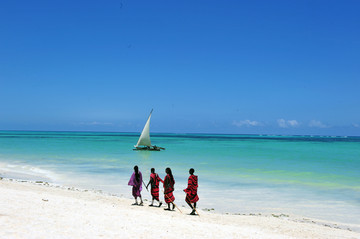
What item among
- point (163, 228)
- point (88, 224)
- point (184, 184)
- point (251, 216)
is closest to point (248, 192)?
point (184, 184)

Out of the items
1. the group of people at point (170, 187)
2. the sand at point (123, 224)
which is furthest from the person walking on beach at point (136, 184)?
the sand at point (123, 224)

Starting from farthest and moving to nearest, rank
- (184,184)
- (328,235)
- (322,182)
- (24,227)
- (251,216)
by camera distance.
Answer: (322,182), (184,184), (251,216), (328,235), (24,227)

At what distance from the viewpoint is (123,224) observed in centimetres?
918

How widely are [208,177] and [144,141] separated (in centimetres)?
3375

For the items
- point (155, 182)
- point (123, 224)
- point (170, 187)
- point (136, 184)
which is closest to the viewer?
point (123, 224)

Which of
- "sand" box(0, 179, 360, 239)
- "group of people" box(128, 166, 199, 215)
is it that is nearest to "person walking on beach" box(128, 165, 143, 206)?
"group of people" box(128, 166, 199, 215)

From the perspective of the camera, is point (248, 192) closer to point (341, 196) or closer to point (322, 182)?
point (341, 196)

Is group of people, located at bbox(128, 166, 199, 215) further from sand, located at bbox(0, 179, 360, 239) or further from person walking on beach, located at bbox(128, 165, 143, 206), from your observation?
sand, located at bbox(0, 179, 360, 239)

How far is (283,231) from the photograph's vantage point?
10.3 metres

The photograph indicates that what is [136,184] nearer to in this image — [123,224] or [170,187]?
[170,187]

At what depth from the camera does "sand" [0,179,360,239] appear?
807cm

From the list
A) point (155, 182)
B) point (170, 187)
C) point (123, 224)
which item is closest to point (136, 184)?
point (155, 182)

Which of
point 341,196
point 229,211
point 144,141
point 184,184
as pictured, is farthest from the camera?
point 144,141

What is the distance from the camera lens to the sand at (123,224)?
807 centimetres
